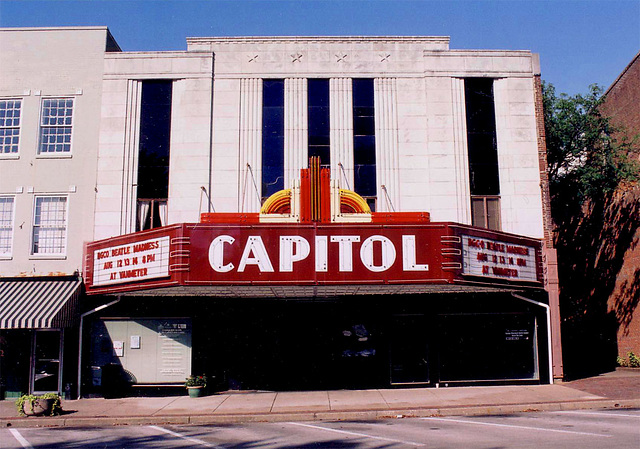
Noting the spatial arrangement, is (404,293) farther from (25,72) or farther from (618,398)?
(25,72)

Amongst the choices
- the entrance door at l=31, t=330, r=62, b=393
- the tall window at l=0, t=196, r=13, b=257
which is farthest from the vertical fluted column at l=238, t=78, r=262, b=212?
the tall window at l=0, t=196, r=13, b=257

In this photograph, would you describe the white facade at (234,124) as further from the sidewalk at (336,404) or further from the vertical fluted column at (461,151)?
the sidewalk at (336,404)

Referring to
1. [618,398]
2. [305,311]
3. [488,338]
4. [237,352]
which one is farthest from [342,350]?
[618,398]

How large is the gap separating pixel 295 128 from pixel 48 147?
10120mm

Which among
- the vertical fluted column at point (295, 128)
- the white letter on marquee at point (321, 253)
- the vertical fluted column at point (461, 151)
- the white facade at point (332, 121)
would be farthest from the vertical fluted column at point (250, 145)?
the vertical fluted column at point (461, 151)

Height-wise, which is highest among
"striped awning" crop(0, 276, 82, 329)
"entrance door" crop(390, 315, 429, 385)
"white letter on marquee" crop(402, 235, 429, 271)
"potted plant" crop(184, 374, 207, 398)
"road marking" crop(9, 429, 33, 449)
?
"white letter on marquee" crop(402, 235, 429, 271)

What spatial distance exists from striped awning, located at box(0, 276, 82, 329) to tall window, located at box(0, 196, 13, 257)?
1.53 meters

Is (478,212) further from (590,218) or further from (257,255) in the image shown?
(590,218)

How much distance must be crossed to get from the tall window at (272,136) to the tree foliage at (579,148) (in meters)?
15.9

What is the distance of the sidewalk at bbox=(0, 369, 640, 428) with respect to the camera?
58.2 ft

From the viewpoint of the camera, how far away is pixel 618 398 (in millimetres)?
18625

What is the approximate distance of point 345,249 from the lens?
18562mm

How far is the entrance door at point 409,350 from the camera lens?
23.0 m

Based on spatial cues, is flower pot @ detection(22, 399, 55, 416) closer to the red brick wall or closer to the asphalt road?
the asphalt road
